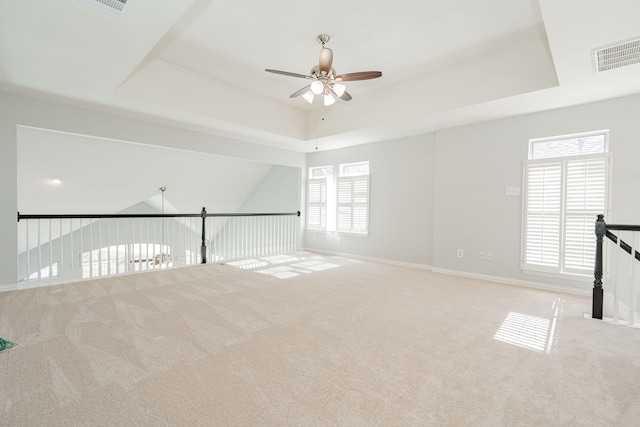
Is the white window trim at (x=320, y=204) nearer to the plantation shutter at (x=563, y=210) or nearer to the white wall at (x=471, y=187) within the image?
the white wall at (x=471, y=187)

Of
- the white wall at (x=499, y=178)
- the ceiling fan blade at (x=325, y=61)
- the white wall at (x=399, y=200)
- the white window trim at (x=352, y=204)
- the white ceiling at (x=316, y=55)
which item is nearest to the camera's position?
the white ceiling at (x=316, y=55)

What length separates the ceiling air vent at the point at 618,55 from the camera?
253cm

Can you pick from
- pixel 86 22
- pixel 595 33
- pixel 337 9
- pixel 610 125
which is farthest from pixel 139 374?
pixel 610 125

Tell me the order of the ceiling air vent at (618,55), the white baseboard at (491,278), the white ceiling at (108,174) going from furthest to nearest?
the white ceiling at (108,174), the white baseboard at (491,278), the ceiling air vent at (618,55)

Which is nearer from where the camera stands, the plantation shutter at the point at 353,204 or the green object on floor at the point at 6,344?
the green object on floor at the point at 6,344

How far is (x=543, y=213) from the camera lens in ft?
13.1

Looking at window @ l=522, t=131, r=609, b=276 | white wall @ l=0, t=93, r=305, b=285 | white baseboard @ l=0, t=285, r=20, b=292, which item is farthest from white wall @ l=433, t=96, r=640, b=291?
white baseboard @ l=0, t=285, r=20, b=292

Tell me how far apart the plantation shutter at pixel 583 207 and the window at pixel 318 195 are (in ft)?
14.2

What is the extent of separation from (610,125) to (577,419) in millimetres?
3738

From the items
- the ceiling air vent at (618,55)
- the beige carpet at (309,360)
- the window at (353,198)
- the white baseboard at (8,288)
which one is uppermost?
the ceiling air vent at (618,55)

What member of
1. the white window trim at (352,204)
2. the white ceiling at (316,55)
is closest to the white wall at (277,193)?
the white window trim at (352,204)

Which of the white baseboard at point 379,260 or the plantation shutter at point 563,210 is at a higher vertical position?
the plantation shutter at point 563,210

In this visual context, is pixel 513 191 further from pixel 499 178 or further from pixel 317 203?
pixel 317 203

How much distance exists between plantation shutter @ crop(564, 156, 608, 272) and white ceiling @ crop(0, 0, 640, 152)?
2.81ft
